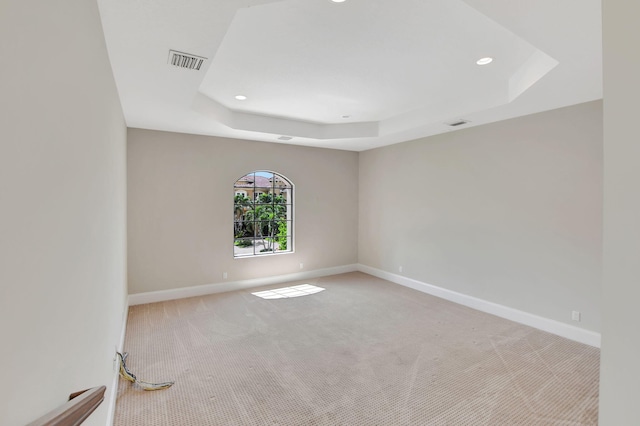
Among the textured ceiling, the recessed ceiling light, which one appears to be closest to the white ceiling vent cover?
the textured ceiling

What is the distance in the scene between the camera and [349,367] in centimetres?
291

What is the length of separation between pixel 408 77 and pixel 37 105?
3155mm

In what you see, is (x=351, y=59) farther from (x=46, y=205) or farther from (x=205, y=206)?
(x=205, y=206)

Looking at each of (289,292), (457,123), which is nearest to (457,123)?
(457,123)

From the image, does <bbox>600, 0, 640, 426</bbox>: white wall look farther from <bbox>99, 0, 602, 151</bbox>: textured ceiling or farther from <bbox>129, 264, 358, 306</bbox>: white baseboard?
<bbox>129, 264, 358, 306</bbox>: white baseboard

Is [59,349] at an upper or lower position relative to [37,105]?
lower

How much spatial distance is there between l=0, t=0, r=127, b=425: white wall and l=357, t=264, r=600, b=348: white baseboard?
4462 mm

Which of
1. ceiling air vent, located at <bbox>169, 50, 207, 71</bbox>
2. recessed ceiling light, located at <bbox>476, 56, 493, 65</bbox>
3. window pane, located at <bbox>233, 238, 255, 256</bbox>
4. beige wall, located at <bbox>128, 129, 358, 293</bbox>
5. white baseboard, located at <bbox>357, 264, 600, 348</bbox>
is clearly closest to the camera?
ceiling air vent, located at <bbox>169, 50, 207, 71</bbox>

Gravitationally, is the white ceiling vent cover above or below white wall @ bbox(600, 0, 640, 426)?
above

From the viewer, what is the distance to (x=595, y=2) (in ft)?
5.37

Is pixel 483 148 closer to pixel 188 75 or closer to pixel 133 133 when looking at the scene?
pixel 188 75

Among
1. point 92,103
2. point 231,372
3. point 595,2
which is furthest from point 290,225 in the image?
point 595,2

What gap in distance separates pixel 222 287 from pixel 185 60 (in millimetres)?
3874

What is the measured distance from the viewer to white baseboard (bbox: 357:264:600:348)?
134 inches
